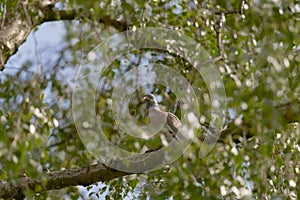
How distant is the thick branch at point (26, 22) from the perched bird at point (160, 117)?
64 cm

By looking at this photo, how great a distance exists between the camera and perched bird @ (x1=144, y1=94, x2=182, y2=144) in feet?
15.7

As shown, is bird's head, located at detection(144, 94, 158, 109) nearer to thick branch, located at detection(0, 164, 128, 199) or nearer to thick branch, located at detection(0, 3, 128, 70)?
thick branch, located at detection(0, 3, 128, 70)

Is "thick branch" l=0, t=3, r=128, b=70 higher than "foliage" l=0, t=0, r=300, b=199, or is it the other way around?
"thick branch" l=0, t=3, r=128, b=70

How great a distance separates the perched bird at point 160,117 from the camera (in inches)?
188

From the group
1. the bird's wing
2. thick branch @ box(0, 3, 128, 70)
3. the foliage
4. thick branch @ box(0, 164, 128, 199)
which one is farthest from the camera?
thick branch @ box(0, 3, 128, 70)

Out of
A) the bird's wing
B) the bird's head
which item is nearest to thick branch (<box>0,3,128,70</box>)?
the bird's head

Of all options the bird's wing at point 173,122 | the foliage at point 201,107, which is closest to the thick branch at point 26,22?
the foliage at point 201,107

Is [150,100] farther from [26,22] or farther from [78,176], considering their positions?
[78,176]

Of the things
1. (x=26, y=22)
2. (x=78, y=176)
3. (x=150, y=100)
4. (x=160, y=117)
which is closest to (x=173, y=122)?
(x=160, y=117)

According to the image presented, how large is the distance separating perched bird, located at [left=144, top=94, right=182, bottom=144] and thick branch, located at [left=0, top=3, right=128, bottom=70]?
0.64 m

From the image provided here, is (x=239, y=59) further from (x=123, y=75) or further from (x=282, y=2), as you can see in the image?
(x=123, y=75)

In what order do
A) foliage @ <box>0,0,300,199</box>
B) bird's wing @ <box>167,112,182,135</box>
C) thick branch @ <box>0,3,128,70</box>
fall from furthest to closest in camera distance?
thick branch @ <box>0,3,128,70</box>
bird's wing @ <box>167,112,182,135</box>
foliage @ <box>0,0,300,199</box>

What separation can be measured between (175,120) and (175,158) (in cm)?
125

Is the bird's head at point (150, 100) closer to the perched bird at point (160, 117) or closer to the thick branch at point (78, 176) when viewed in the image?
the perched bird at point (160, 117)
